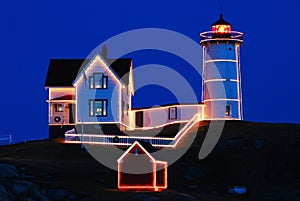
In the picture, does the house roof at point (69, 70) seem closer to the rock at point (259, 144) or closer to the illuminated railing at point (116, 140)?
the illuminated railing at point (116, 140)

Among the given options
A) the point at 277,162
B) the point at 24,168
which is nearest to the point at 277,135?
the point at 277,162

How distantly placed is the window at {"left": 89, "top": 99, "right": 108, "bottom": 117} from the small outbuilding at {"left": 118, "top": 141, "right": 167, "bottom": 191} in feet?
80.5

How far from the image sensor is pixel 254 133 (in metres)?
64.1

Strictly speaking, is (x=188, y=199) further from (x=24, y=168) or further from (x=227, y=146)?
(x=227, y=146)

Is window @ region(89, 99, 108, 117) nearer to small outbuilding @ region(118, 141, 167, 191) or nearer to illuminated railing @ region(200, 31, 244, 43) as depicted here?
illuminated railing @ region(200, 31, 244, 43)

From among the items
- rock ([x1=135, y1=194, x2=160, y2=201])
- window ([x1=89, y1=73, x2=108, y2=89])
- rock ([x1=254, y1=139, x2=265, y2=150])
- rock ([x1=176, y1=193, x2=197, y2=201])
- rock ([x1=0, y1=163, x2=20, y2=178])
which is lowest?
rock ([x1=176, y1=193, x2=197, y2=201])

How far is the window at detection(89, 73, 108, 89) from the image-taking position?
2781 inches

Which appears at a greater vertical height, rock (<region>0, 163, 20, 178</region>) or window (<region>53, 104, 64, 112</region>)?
window (<region>53, 104, 64, 112</region>)

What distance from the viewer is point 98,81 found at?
70.8 meters

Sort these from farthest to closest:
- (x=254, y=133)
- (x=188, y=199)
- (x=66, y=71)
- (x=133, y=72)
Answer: (x=133, y=72) → (x=66, y=71) → (x=254, y=133) → (x=188, y=199)

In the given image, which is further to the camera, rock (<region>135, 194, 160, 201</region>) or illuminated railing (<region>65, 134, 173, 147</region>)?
illuminated railing (<region>65, 134, 173, 147</region>)

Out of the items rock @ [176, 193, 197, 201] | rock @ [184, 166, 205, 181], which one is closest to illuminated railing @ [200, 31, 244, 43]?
rock @ [184, 166, 205, 181]

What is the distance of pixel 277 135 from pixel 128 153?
69.6ft

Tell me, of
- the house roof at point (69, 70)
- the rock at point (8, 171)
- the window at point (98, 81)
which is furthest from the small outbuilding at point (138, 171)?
the house roof at point (69, 70)
